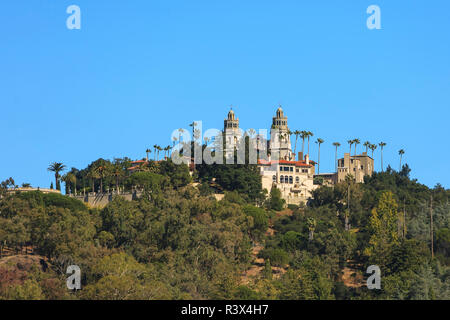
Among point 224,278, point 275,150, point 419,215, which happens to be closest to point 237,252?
point 224,278

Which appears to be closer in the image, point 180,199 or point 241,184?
point 180,199

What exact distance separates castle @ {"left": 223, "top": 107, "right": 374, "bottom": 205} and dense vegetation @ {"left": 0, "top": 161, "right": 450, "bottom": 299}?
22.1ft

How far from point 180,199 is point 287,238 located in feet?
46.9

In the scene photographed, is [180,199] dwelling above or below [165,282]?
above

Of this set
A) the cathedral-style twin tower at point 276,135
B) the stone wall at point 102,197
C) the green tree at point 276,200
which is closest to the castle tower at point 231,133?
the cathedral-style twin tower at point 276,135

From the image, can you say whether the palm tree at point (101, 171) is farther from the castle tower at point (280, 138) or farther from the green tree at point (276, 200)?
the castle tower at point (280, 138)

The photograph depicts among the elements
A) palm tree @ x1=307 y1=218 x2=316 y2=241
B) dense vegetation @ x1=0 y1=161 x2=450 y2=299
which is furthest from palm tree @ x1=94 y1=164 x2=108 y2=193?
palm tree @ x1=307 y1=218 x2=316 y2=241

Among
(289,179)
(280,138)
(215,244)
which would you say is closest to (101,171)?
(289,179)

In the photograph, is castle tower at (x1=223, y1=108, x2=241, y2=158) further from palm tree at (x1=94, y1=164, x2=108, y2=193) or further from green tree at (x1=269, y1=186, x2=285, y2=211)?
palm tree at (x1=94, y1=164, x2=108, y2=193)

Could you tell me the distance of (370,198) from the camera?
139750 millimetres

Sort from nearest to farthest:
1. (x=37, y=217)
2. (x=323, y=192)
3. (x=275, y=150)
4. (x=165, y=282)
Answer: (x=165, y=282), (x=37, y=217), (x=323, y=192), (x=275, y=150)

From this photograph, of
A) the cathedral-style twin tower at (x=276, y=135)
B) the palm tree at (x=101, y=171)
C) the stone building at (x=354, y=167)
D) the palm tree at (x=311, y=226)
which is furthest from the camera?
the cathedral-style twin tower at (x=276, y=135)

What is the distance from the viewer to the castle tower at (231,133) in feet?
479
